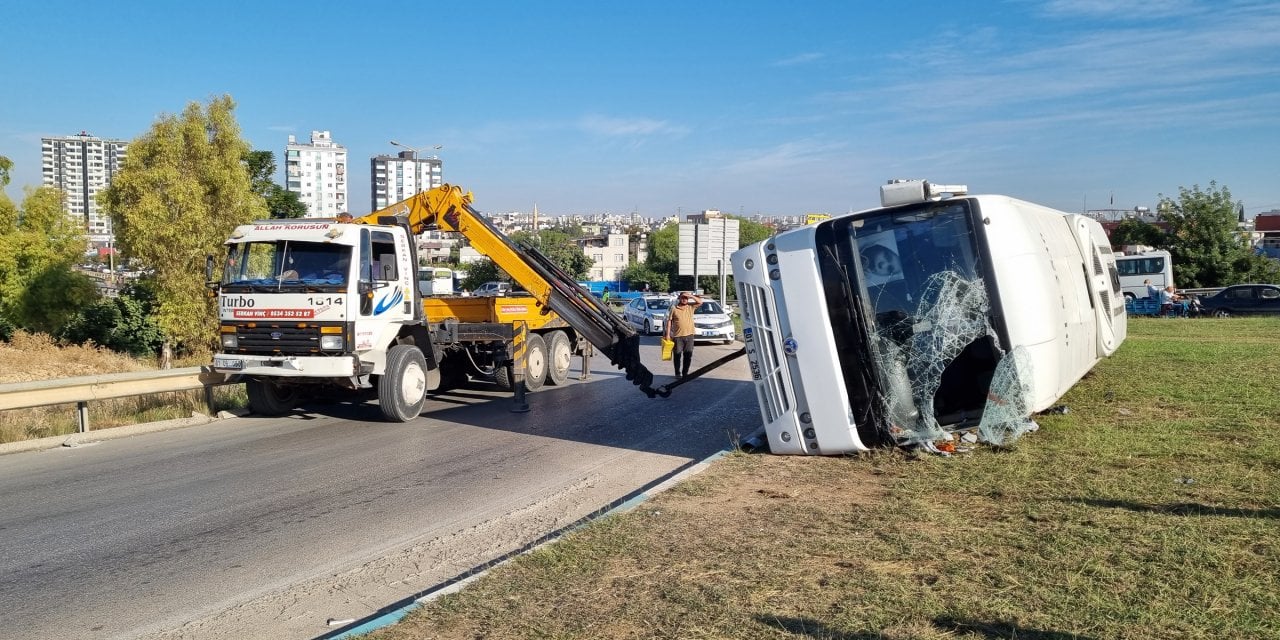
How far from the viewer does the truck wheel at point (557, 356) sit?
55.2ft

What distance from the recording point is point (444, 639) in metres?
4.42

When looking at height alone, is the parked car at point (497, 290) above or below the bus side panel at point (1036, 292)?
above

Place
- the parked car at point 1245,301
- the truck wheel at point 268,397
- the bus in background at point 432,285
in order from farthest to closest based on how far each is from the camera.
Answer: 1. the parked car at point 1245,301
2. the bus in background at point 432,285
3. the truck wheel at point 268,397

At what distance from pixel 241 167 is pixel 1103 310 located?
1948cm

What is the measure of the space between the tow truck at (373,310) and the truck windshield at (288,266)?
0.01 metres

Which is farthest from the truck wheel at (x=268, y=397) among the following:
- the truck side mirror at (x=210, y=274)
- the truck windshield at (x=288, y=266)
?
the truck windshield at (x=288, y=266)

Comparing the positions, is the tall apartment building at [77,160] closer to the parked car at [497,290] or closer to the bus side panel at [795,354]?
the parked car at [497,290]

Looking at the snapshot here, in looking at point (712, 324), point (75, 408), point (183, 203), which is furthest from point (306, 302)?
point (712, 324)

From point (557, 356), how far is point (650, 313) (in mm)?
14597

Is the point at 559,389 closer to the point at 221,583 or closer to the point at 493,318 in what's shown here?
the point at 493,318

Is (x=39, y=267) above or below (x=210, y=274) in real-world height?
above

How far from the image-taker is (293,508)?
7.66 m

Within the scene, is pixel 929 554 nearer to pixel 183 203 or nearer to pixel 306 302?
pixel 306 302

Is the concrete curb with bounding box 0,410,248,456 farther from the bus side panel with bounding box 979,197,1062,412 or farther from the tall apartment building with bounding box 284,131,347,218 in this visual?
the tall apartment building with bounding box 284,131,347,218
